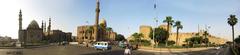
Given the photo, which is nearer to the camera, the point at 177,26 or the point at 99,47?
the point at 99,47

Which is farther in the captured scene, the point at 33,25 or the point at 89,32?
the point at 89,32

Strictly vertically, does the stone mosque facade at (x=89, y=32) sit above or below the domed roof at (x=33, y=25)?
below

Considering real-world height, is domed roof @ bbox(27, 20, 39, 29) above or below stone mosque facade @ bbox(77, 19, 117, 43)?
above

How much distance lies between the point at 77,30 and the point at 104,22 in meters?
15.5

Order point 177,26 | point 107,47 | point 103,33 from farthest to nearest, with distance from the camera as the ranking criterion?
point 103,33 < point 177,26 < point 107,47

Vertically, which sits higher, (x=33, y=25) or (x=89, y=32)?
(x=33, y=25)

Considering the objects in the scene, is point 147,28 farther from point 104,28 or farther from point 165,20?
point 165,20

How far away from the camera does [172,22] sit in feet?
387

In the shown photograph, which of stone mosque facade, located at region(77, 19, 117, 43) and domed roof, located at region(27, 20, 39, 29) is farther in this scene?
stone mosque facade, located at region(77, 19, 117, 43)

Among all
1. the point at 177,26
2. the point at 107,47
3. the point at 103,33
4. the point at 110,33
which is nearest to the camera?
the point at 107,47

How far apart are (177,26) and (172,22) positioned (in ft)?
22.7

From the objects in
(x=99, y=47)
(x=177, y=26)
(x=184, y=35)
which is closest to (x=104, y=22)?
(x=184, y=35)

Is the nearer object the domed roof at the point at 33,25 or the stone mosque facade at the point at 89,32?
the domed roof at the point at 33,25

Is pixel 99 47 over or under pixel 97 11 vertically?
under
